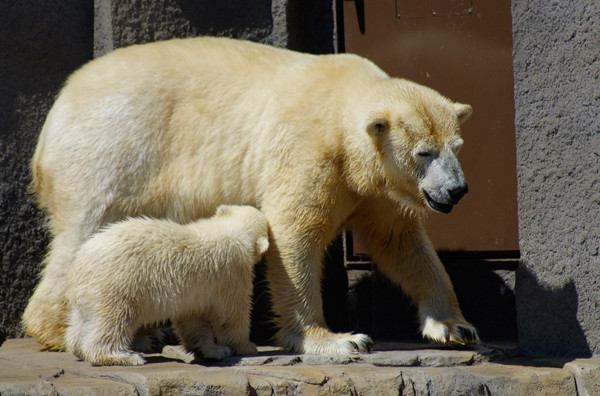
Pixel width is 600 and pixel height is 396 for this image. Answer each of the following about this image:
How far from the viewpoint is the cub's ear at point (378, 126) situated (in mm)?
4027

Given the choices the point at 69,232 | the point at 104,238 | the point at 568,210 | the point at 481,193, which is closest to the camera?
the point at 104,238

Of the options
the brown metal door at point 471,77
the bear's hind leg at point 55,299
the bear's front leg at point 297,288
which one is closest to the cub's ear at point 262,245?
the bear's front leg at point 297,288

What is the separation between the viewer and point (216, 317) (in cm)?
390

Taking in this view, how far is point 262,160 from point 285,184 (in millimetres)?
204

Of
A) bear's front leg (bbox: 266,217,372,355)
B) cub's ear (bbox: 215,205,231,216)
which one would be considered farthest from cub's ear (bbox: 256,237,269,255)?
cub's ear (bbox: 215,205,231,216)

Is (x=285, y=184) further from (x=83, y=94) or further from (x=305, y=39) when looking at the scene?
(x=305, y=39)

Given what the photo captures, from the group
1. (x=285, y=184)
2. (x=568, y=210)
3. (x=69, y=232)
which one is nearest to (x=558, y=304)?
(x=568, y=210)

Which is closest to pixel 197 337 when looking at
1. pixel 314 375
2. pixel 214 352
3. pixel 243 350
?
pixel 214 352

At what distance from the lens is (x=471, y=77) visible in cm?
503

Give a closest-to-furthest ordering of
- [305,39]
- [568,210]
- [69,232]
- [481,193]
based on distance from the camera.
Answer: [568,210], [69,232], [481,193], [305,39]

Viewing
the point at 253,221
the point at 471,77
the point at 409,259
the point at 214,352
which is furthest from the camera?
the point at 471,77

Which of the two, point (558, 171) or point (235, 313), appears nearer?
point (235, 313)

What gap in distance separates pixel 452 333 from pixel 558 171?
95 cm

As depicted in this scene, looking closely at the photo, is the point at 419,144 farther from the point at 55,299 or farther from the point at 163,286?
the point at 55,299
